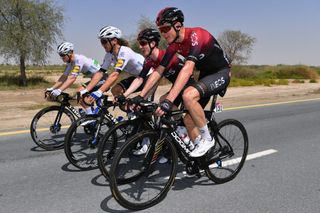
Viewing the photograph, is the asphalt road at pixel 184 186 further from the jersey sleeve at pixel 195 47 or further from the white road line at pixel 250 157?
the jersey sleeve at pixel 195 47

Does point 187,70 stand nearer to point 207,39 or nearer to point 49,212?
point 207,39

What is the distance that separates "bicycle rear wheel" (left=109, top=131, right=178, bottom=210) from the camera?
3533 millimetres

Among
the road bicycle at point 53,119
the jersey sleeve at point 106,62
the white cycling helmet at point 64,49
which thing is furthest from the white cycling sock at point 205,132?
the white cycling helmet at point 64,49

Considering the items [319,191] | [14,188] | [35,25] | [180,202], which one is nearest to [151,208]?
[180,202]

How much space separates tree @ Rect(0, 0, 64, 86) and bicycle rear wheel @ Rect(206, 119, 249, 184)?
23.3 m

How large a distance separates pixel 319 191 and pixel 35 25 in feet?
82.2

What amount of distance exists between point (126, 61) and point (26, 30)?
2233cm

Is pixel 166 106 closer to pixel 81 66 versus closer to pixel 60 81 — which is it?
pixel 81 66

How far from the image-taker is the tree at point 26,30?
24.7 m

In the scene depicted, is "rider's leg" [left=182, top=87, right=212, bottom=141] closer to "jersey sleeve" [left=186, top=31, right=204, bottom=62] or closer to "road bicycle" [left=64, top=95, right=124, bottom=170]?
"jersey sleeve" [left=186, top=31, right=204, bottom=62]

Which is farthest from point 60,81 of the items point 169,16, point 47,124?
point 169,16

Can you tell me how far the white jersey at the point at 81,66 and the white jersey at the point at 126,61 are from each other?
2.13 ft

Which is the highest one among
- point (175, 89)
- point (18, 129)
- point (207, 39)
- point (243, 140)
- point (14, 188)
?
point (207, 39)

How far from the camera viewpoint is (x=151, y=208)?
3.75 metres
